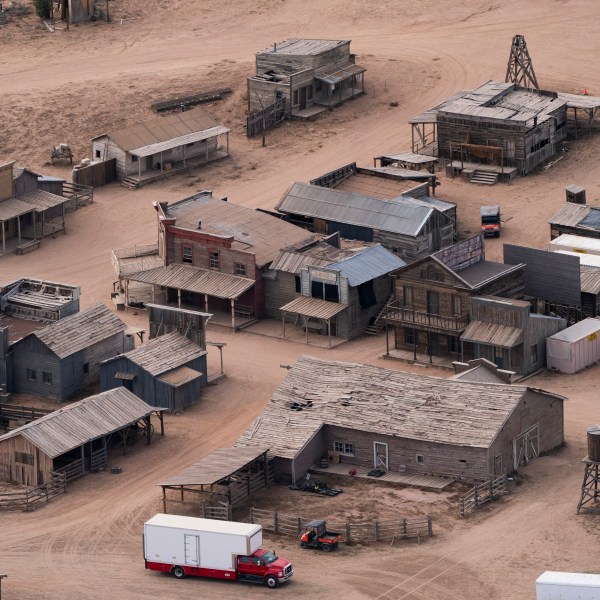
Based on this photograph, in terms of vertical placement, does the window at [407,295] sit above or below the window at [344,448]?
above

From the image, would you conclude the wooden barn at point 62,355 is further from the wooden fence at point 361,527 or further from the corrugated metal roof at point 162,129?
the corrugated metal roof at point 162,129

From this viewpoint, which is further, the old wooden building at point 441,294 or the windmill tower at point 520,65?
the windmill tower at point 520,65

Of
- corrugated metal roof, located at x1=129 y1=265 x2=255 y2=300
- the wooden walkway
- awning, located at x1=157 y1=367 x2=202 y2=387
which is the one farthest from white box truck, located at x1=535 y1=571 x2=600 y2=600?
corrugated metal roof, located at x1=129 y1=265 x2=255 y2=300

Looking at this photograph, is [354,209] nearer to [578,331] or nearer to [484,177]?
[484,177]

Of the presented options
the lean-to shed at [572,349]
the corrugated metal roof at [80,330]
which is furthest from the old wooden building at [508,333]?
the corrugated metal roof at [80,330]

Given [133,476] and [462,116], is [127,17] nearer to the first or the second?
[462,116]

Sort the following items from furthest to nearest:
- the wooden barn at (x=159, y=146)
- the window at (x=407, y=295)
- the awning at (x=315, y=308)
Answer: the wooden barn at (x=159, y=146)
the awning at (x=315, y=308)
the window at (x=407, y=295)

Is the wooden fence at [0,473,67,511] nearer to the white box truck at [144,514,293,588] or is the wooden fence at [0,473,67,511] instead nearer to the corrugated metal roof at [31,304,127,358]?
the white box truck at [144,514,293,588]
